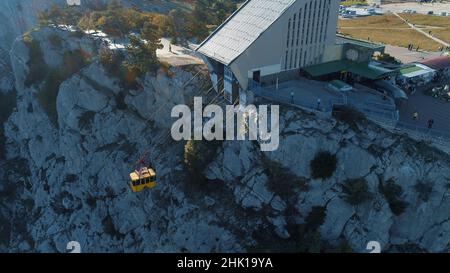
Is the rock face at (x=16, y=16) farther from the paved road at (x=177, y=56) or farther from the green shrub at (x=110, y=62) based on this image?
the green shrub at (x=110, y=62)

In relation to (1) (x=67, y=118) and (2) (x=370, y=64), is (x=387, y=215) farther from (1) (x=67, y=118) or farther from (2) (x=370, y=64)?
(1) (x=67, y=118)

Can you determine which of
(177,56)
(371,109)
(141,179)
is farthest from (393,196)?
(177,56)

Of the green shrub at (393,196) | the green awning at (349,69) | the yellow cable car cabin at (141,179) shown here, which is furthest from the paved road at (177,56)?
the green shrub at (393,196)

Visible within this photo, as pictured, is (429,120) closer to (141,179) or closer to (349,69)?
(349,69)

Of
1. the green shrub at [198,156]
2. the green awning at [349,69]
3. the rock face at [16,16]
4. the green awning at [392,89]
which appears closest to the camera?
the green shrub at [198,156]

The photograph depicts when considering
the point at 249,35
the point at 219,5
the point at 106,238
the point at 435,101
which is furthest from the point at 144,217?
the point at 219,5

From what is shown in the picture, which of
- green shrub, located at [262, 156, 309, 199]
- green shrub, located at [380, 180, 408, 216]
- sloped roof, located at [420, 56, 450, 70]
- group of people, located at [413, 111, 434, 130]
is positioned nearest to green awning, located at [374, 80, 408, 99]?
group of people, located at [413, 111, 434, 130]
